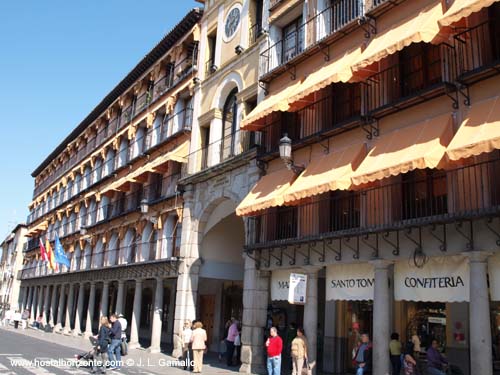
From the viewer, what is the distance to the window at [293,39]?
1867 centimetres

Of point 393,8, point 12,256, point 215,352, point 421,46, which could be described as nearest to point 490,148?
point 421,46

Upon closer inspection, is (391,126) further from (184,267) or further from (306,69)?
(184,267)

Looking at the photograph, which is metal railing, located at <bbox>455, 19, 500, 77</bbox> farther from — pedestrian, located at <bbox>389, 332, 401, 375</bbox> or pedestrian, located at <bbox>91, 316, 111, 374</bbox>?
pedestrian, located at <bbox>91, 316, 111, 374</bbox>

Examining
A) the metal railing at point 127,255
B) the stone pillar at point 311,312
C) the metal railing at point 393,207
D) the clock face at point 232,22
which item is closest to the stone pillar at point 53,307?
the metal railing at point 127,255

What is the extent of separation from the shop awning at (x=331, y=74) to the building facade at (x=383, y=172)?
0.05 meters

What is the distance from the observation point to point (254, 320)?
58.2ft

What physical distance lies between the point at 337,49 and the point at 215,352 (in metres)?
15.4

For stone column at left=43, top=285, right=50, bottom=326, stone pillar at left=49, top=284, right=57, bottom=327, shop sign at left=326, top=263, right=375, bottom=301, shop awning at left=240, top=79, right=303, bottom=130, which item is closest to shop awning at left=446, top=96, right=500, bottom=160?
shop sign at left=326, top=263, right=375, bottom=301

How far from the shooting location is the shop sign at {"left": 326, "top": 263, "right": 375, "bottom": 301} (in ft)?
46.1

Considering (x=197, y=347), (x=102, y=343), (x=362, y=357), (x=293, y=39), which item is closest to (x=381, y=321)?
(x=362, y=357)

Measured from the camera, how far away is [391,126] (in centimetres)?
1389

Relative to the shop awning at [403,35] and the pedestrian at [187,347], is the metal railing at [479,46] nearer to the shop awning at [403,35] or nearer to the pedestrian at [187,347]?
the shop awning at [403,35]

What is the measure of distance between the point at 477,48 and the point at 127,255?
2311 cm

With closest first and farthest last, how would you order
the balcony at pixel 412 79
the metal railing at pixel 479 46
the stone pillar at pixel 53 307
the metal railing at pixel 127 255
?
the metal railing at pixel 479 46 → the balcony at pixel 412 79 → the metal railing at pixel 127 255 → the stone pillar at pixel 53 307
